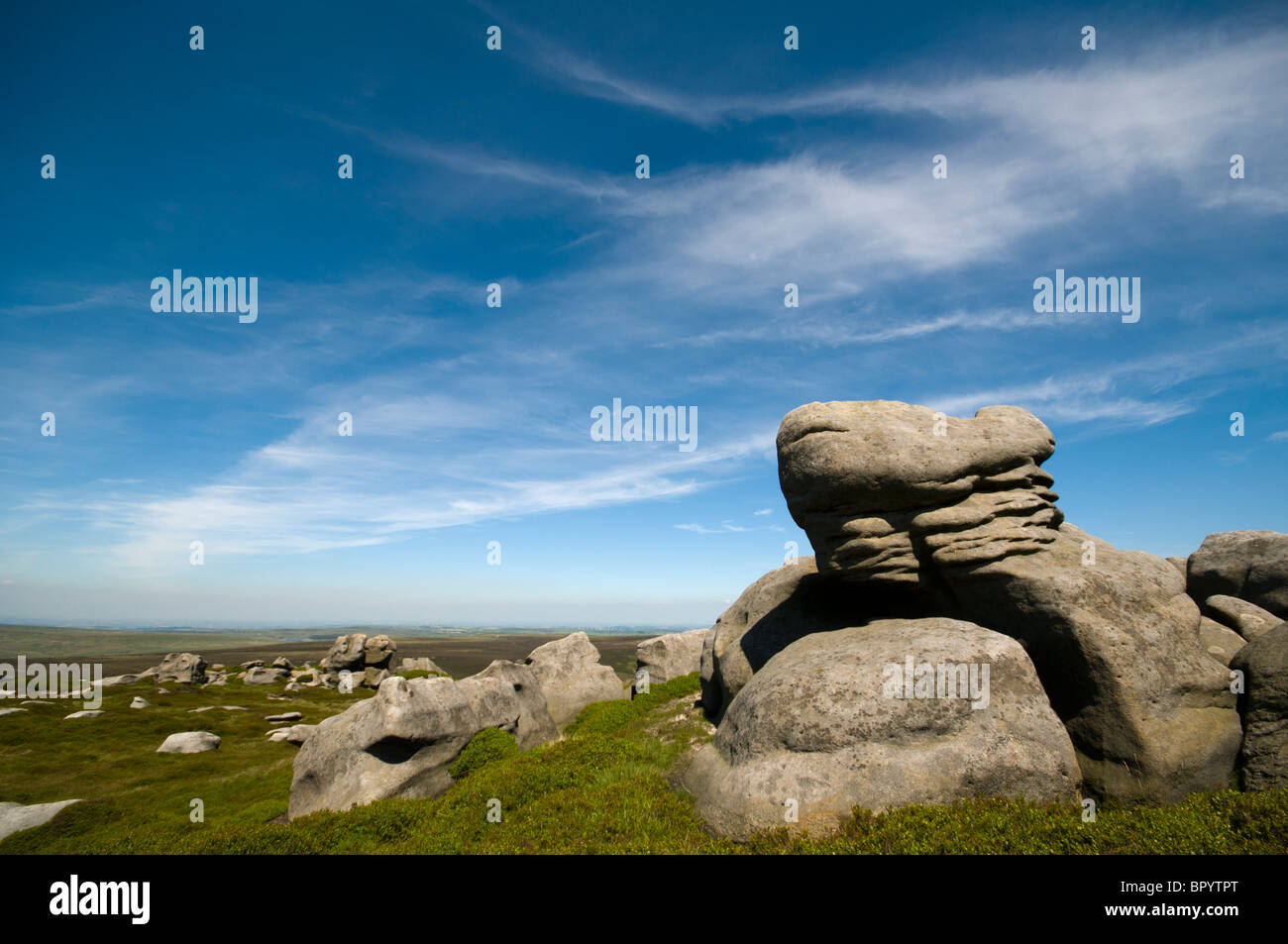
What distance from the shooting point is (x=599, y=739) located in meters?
24.1

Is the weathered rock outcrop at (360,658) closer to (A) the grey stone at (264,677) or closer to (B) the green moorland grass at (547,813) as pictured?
(A) the grey stone at (264,677)

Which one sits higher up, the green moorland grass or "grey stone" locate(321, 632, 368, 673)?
the green moorland grass

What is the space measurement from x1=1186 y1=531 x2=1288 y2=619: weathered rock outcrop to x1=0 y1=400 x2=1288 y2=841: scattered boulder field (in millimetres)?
88

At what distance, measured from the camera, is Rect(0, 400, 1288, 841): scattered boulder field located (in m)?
14.4

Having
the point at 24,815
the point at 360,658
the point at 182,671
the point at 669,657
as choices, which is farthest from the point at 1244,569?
the point at 182,671

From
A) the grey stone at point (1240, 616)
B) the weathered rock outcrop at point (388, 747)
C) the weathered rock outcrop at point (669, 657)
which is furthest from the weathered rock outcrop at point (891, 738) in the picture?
the weathered rock outcrop at point (669, 657)

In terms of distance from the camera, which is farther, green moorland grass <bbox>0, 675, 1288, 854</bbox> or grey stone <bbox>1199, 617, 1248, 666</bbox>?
grey stone <bbox>1199, 617, 1248, 666</bbox>

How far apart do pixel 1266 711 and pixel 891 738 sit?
34.3ft

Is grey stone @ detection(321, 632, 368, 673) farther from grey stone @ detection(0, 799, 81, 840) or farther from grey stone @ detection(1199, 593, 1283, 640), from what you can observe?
grey stone @ detection(1199, 593, 1283, 640)

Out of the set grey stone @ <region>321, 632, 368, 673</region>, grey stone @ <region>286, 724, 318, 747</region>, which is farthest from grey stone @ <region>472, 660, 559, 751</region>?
grey stone @ <region>321, 632, 368, 673</region>

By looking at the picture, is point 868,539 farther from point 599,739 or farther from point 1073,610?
point 599,739

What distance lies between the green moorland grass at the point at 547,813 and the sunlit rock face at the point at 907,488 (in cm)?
767

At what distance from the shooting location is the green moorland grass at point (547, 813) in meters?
11.8
